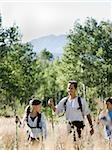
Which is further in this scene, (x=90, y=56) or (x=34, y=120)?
(x=90, y=56)

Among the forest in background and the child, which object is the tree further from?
the child

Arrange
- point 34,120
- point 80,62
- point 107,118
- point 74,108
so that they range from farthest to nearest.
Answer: point 80,62 < point 107,118 < point 74,108 < point 34,120

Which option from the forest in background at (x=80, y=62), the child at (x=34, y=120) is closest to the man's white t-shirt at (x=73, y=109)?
the child at (x=34, y=120)

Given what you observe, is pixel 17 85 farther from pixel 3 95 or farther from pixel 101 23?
pixel 101 23

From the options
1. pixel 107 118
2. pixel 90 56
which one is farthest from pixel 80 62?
pixel 107 118

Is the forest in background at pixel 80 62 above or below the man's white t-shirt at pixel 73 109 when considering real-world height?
above

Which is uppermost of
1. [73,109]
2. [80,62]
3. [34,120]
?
[80,62]

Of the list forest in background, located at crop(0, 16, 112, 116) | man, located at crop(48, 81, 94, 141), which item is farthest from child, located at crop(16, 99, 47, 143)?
forest in background, located at crop(0, 16, 112, 116)

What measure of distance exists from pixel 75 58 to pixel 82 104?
2983cm

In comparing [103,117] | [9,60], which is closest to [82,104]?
[103,117]

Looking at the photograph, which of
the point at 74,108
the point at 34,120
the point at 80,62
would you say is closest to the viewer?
the point at 34,120

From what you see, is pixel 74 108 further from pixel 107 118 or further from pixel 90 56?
pixel 90 56

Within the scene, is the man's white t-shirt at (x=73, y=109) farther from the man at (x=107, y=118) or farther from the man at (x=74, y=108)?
the man at (x=107, y=118)

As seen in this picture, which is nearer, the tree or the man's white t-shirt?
the man's white t-shirt
